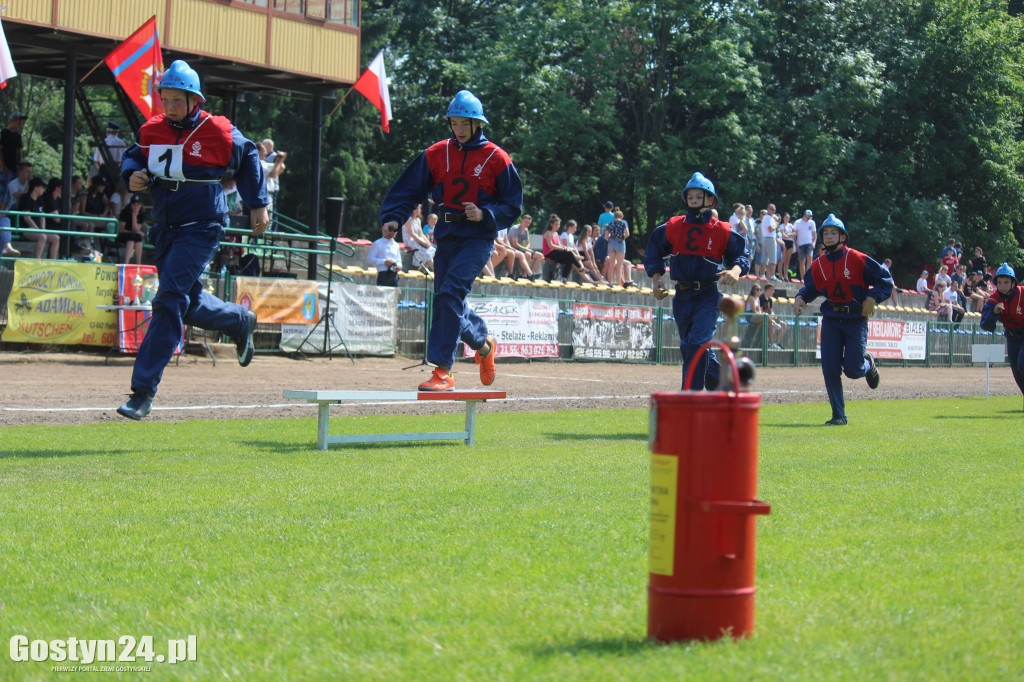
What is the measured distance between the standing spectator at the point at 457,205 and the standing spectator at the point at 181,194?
1235mm

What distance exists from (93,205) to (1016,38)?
142 ft

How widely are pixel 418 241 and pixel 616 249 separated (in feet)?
23.1

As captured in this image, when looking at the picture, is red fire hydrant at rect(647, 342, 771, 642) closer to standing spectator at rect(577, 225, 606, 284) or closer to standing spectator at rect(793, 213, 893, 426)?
standing spectator at rect(793, 213, 893, 426)

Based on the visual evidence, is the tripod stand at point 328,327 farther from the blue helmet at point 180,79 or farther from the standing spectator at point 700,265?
the blue helmet at point 180,79

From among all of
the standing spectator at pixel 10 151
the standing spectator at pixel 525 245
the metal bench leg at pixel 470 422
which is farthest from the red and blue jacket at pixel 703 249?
the standing spectator at pixel 525 245

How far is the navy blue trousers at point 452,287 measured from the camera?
922cm

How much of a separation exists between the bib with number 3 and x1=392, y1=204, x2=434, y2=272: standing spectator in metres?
14.5

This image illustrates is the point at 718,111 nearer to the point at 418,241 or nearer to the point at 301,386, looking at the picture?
the point at 418,241

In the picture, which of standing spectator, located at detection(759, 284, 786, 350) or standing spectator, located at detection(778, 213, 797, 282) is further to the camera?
standing spectator, located at detection(778, 213, 797, 282)

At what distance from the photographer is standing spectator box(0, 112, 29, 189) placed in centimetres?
1992

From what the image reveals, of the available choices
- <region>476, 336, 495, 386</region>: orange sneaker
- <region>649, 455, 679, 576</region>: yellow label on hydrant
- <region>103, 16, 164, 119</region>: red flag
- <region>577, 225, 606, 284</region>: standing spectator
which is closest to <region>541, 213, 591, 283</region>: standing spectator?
<region>577, 225, 606, 284</region>: standing spectator

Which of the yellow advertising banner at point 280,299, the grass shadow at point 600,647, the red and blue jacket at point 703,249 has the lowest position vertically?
the grass shadow at point 600,647

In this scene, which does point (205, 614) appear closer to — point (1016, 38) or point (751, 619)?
point (751, 619)

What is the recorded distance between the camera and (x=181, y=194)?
8500mm
